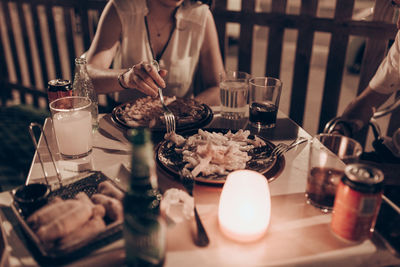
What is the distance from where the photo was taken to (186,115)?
1616 mm

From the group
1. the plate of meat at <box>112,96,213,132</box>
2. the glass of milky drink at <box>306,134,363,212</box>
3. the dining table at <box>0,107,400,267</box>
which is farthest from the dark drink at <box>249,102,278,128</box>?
the glass of milky drink at <box>306,134,363,212</box>

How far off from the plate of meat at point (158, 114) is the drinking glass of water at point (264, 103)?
0.68ft

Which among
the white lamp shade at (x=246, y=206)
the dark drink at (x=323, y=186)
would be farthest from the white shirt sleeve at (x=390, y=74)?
the white lamp shade at (x=246, y=206)

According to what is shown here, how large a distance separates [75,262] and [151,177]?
270 millimetres

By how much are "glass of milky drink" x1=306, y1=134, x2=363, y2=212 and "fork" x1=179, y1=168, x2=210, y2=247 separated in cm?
35

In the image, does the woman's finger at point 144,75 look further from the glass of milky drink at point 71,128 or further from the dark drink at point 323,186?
the dark drink at point 323,186

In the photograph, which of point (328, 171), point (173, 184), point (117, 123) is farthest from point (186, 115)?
point (328, 171)

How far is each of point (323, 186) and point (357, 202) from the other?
0.20m

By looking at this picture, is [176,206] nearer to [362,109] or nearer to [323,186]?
[323,186]

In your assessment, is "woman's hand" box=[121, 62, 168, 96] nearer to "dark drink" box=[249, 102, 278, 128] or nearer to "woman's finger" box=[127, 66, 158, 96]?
"woman's finger" box=[127, 66, 158, 96]

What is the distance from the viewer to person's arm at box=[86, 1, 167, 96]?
4.97 ft

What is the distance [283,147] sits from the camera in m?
1.32

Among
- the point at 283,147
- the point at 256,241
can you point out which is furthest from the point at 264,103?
the point at 256,241

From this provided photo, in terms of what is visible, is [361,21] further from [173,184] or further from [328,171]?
[173,184]
